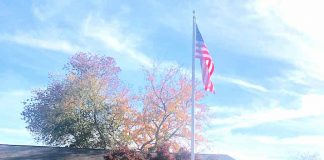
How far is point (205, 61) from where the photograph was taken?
870 inches

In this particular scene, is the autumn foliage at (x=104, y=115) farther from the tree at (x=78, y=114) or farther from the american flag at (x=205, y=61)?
the american flag at (x=205, y=61)

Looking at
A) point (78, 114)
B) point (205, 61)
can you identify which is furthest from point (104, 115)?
point (205, 61)

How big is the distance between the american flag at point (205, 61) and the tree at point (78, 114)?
932 inches

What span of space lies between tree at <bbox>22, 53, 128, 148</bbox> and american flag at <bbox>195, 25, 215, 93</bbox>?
23666 millimetres

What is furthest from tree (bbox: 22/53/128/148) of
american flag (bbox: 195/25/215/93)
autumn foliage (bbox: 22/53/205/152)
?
american flag (bbox: 195/25/215/93)

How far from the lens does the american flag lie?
21.7 metres

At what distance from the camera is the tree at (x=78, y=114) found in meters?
44.3

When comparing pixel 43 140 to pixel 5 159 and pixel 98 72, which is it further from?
pixel 5 159

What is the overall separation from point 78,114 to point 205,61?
24.4 metres

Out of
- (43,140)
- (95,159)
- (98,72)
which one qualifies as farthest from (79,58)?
(95,159)

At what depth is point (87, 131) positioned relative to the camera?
44719 mm

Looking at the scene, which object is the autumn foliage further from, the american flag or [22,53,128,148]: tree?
the american flag

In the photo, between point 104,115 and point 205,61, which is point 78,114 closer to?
point 104,115

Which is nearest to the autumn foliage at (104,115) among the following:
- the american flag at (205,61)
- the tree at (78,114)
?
the tree at (78,114)
